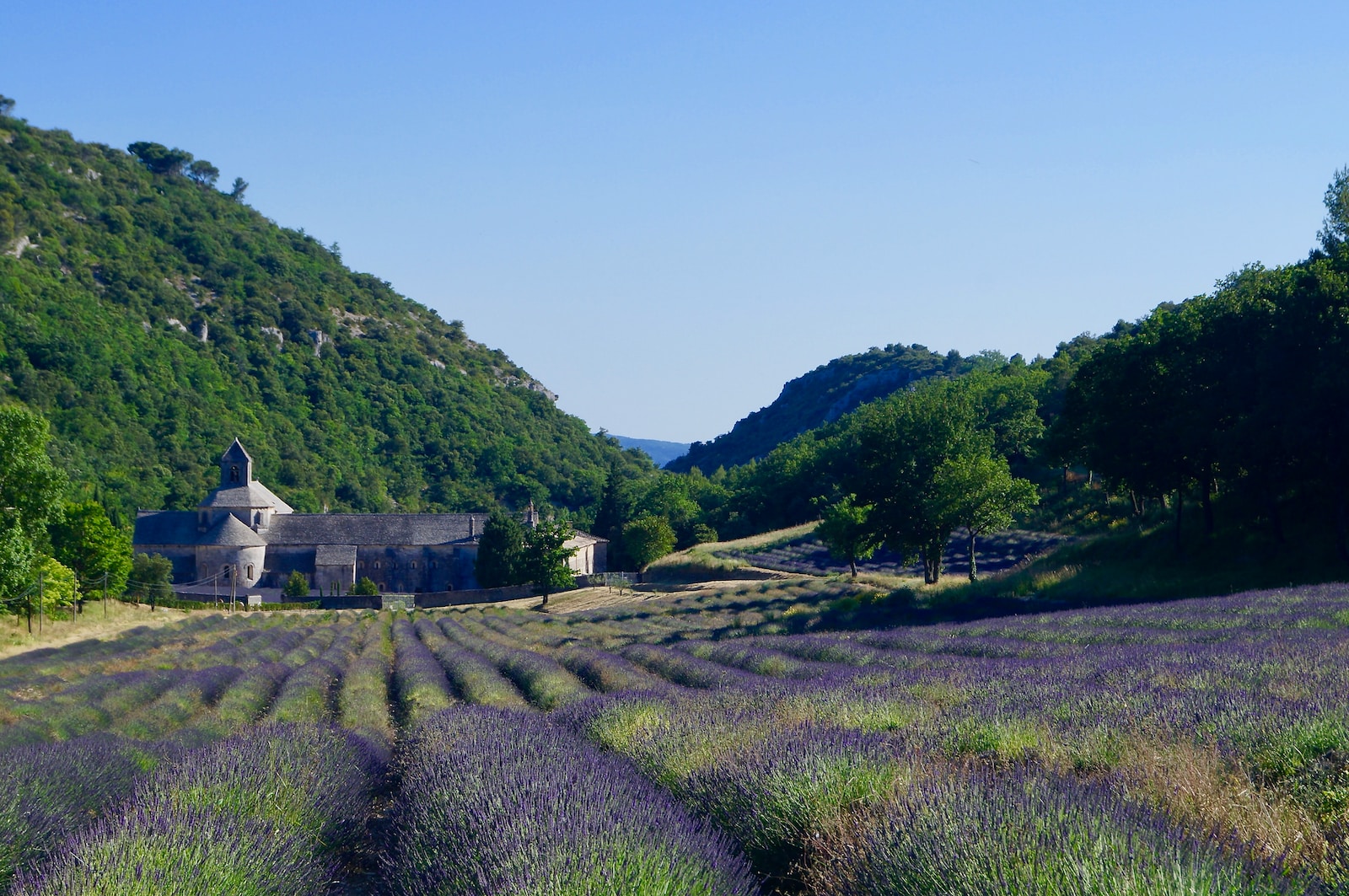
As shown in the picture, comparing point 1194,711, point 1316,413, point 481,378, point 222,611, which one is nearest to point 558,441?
point 481,378

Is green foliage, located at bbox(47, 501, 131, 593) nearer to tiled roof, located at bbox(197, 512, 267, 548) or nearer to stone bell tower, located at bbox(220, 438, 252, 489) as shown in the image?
tiled roof, located at bbox(197, 512, 267, 548)

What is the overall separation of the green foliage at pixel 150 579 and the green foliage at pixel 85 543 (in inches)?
294

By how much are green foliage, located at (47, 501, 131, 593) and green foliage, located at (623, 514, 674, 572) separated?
32.8 m

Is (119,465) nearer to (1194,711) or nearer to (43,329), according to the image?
(43,329)

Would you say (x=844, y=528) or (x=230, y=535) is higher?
(x=230, y=535)

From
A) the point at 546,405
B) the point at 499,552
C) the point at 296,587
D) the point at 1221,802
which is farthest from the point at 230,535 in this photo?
the point at 1221,802

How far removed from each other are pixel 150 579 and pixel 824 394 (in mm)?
114065

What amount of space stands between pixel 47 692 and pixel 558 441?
103075 millimetres

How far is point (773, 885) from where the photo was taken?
4426 millimetres

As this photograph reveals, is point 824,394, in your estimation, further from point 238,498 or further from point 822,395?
point 238,498

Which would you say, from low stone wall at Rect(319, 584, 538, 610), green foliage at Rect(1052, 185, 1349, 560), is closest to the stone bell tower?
low stone wall at Rect(319, 584, 538, 610)

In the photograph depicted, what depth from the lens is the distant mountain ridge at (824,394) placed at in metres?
142

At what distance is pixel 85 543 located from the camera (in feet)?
143

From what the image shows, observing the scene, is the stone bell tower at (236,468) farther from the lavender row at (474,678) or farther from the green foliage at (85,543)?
the lavender row at (474,678)
